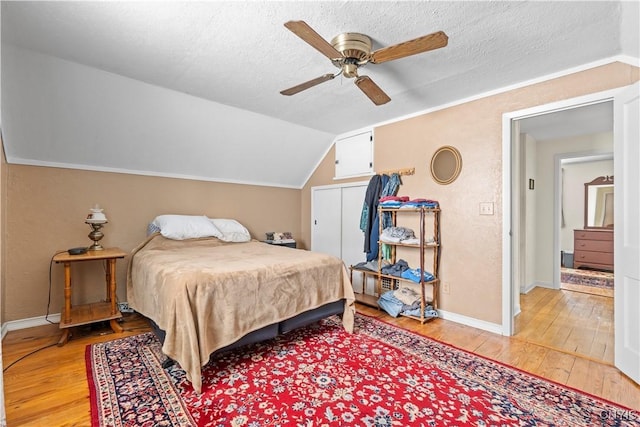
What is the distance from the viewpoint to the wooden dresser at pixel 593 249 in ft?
18.1

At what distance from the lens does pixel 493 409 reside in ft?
5.48

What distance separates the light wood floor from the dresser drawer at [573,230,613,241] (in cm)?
473

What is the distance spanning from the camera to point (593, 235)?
5676 millimetres

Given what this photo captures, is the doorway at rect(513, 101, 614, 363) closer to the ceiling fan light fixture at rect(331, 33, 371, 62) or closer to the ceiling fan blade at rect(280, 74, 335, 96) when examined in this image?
the ceiling fan light fixture at rect(331, 33, 371, 62)

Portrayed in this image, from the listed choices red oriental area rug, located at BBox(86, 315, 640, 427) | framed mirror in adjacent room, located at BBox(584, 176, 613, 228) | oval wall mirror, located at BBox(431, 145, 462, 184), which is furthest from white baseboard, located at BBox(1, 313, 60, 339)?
framed mirror in adjacent room, located at BBox(584, 176, 613, 228)

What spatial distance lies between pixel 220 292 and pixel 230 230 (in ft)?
6.44

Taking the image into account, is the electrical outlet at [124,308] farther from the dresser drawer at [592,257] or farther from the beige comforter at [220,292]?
the dresser drawer at [592,257]

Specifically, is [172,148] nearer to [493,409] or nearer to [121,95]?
[121,95]

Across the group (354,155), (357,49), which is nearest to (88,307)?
(357,49)

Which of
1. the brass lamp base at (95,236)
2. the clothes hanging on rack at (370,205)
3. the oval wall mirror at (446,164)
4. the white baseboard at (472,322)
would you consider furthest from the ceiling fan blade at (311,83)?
the white baseboard at (472,322)

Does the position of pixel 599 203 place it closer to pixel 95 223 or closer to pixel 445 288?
pixel 445 288

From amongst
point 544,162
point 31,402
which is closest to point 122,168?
point 31,402

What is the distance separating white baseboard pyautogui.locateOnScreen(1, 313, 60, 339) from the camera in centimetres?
271

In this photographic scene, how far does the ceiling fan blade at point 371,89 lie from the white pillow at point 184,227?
7.99 ft
